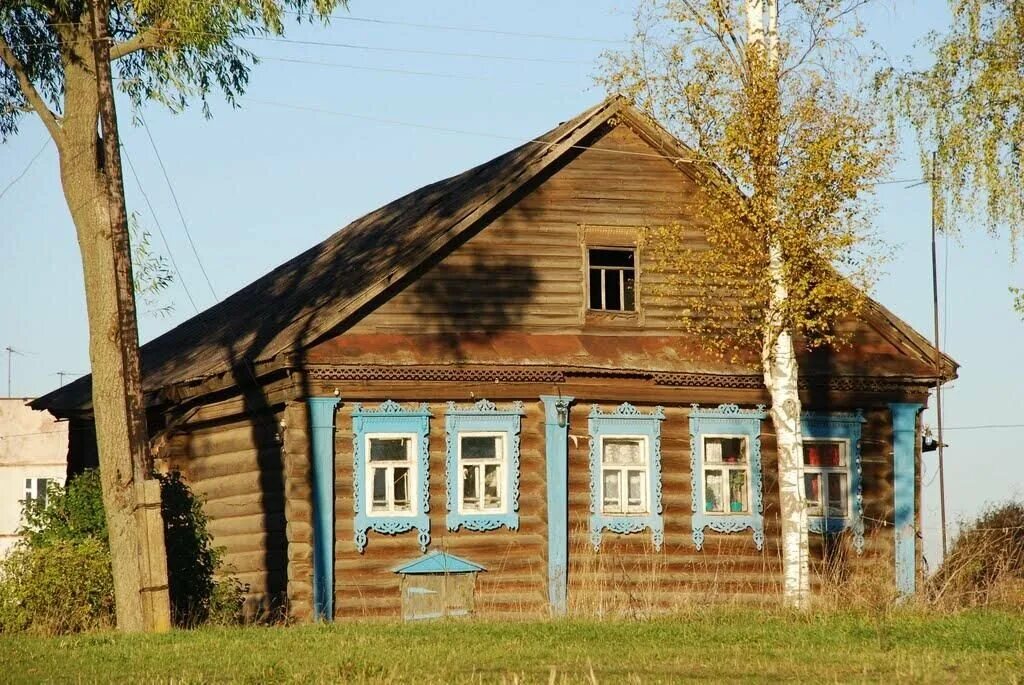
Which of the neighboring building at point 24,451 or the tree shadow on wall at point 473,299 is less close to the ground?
the tree shadow on wall at point 473,299

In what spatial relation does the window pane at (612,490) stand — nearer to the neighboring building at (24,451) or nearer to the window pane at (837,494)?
the window pane at (837,494)

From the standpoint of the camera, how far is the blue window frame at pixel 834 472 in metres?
26.3

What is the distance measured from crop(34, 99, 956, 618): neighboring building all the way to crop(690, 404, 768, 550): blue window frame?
37 mm

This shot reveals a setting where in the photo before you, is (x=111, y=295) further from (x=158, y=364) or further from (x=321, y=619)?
(x=158, y=364)

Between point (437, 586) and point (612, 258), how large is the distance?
230 inches

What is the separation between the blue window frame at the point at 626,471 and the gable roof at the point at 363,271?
11.5 ft

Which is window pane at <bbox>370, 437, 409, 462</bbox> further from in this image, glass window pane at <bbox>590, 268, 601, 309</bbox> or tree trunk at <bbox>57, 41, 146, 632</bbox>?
tree trunk at <bbox>57, 41, 146, 632</bbox>

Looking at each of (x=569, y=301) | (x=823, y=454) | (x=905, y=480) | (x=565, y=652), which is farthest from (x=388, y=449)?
(x=565, y=652)

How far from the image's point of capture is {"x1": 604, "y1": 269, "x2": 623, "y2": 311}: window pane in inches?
1037

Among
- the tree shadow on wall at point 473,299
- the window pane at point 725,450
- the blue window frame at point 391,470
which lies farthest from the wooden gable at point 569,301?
the window pane at point 725,450

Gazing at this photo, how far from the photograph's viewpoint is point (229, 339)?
28.0 meters

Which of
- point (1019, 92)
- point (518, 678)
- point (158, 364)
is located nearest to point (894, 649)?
point (518, 678)

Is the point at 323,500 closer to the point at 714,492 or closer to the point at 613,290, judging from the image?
the point at 613,290

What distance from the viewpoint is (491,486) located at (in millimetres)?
24734
